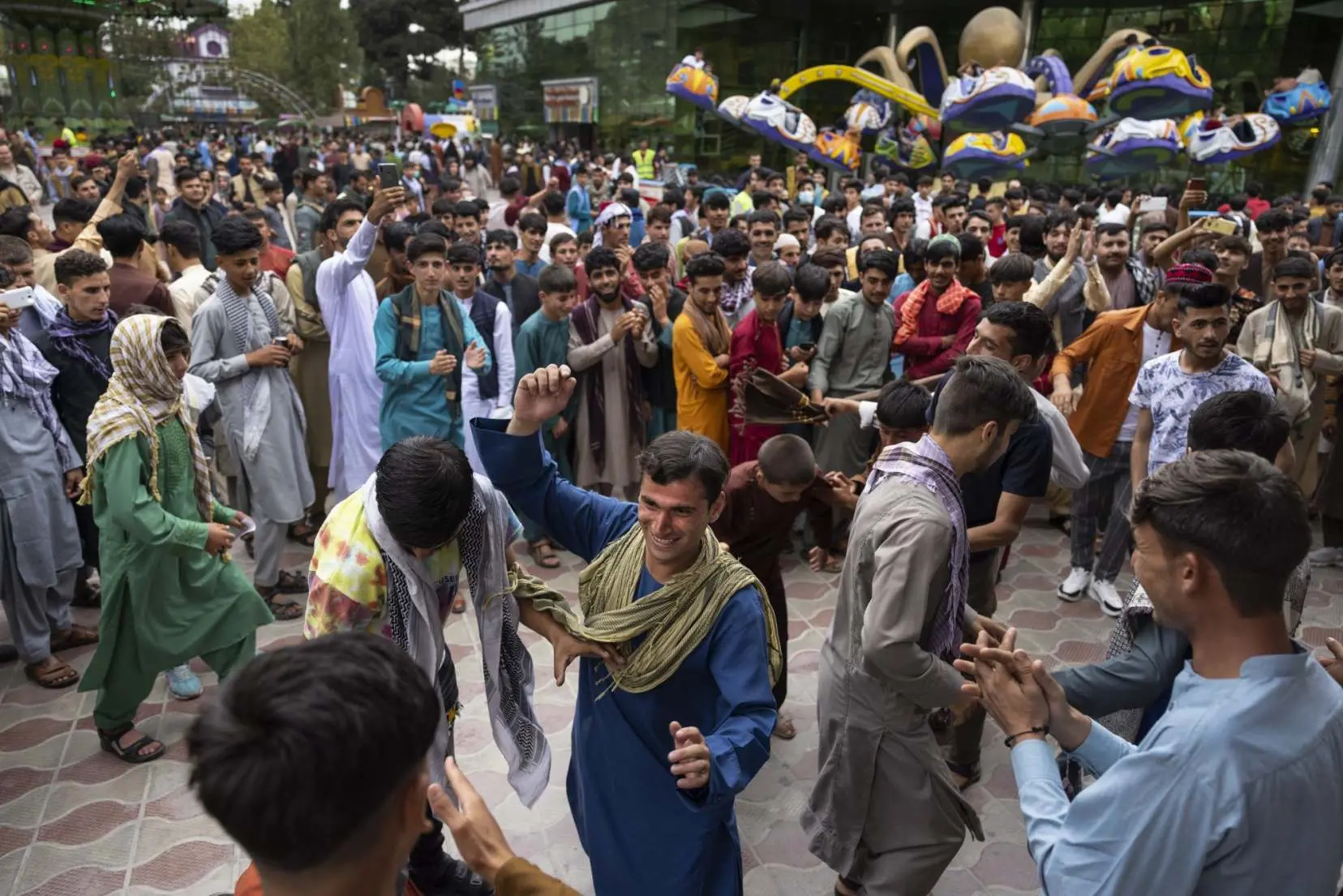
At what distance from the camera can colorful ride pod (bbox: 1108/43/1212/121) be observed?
13.3 m

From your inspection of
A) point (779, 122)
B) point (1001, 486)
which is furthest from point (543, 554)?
point (779, 122)

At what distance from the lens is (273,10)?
5722cm

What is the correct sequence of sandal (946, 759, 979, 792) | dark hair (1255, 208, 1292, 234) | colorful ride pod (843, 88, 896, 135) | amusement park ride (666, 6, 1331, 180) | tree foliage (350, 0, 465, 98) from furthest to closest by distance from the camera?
tree foliage (350, 0, 465, 98) → colorful ride pod (843, 88, 896, 135) → amusement park ride (666, 6, 1331, 180) → dark hair (1255, 208, 1292, 234) → sandal (946, 759, 979, 792)

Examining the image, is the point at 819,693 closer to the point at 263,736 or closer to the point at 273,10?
the point at 263,736

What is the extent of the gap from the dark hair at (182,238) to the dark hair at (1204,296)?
4940 mm

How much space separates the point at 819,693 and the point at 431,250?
2884mm

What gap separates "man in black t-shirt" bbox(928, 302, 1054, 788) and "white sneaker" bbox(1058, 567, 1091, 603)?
161 cm

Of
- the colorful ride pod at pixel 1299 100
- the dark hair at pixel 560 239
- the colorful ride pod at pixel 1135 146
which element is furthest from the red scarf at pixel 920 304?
the colorful ride pod at pixel 1299 100

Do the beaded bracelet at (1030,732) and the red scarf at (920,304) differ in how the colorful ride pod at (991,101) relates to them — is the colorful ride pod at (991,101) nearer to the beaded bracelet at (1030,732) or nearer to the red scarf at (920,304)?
the red scarf at (920,304)

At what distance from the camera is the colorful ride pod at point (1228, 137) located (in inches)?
495

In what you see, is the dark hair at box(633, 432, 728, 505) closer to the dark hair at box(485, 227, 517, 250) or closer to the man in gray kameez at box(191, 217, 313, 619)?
the man in gray kameez at box(191, 217, 313, 619)

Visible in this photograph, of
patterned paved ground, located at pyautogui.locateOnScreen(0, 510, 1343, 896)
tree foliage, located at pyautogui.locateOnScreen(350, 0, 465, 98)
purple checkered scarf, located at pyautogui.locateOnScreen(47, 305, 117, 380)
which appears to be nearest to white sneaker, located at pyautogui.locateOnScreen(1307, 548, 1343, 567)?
patterned paved ground, located at pyautogui.locateOnScreen(0, 510, 1343, 896)

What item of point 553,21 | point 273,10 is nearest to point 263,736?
point 553,21

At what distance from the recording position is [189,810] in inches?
123
